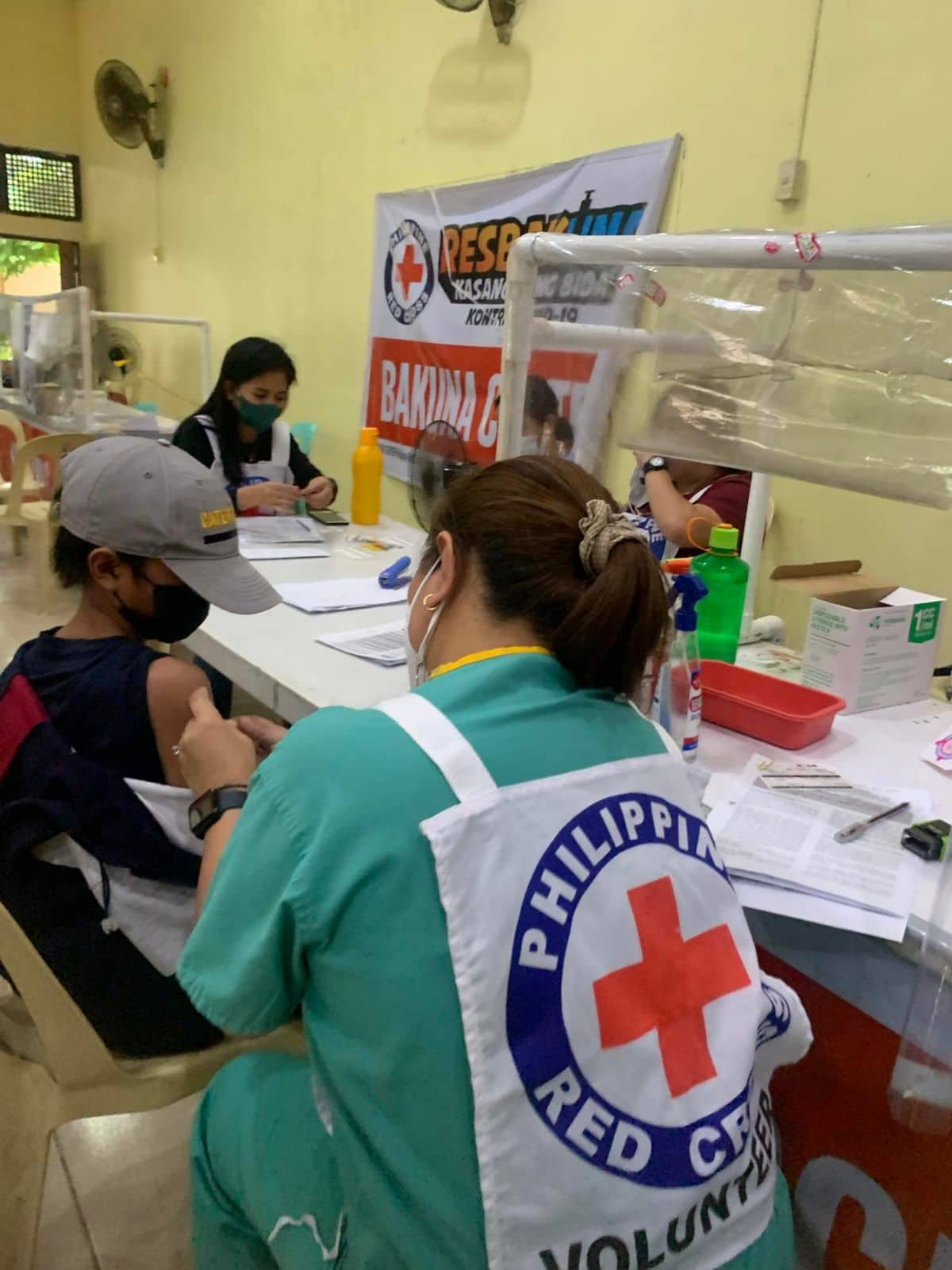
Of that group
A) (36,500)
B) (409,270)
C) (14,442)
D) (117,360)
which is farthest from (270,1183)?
(117,360)

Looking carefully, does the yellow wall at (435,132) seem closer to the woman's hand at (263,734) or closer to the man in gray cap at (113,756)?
the woman's hand at (263,734)

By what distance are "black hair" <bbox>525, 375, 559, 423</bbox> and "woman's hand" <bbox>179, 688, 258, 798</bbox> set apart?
0.71m

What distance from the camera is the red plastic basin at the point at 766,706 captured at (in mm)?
1219

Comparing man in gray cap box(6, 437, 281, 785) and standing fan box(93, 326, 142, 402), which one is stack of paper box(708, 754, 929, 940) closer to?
man in gray cap box(6, 437, 281, 785)

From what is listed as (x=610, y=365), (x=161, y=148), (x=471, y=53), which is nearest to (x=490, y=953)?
(x=610, y=365)

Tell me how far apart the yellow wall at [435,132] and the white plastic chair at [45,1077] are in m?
1.75

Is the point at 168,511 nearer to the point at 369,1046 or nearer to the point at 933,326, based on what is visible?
the point at 369,1046

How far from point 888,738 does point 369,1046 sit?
36.1 inches

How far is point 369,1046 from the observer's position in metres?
0.66

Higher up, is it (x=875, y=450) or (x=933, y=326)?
(x=933, y=326)

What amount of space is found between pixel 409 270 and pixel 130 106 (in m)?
2.86

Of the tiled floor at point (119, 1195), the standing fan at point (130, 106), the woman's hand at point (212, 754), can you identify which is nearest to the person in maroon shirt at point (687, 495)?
the woman's hand at point (212, 754)

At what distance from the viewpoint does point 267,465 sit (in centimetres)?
262

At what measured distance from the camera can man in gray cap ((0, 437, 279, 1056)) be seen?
982 mm
